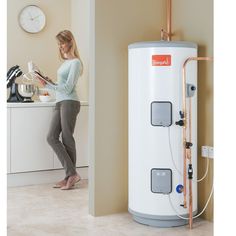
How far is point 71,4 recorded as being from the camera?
5.68 metres

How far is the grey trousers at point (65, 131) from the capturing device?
463 centimetres

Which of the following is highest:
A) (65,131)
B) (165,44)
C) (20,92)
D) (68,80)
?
(165,44)

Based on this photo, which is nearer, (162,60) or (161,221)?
(162,60)

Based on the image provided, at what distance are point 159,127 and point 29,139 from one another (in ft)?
6.50

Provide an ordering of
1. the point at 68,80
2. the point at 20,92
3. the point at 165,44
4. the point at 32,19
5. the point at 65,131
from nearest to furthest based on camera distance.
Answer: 1. the point at 165,44
2. the point at 68,80
3. the point at 65,131
4. the point at 20,92
5. the point at 32,19

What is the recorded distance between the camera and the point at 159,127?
3.29m


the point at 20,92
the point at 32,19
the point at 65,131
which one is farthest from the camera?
the point at 32,19

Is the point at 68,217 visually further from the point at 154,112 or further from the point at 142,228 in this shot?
the point at 154,112

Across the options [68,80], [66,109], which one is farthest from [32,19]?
[66,109]

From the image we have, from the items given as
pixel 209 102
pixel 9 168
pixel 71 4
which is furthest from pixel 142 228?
pixel 71 4

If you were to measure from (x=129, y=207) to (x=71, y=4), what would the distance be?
123 inches

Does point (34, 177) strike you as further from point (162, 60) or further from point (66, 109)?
point (162, 60)

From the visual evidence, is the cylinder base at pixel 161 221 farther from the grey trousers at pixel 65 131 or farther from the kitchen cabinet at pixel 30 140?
the kitchen cabinet at pixel 30 140

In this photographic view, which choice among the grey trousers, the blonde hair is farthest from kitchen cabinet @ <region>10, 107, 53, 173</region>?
the blonde hair
